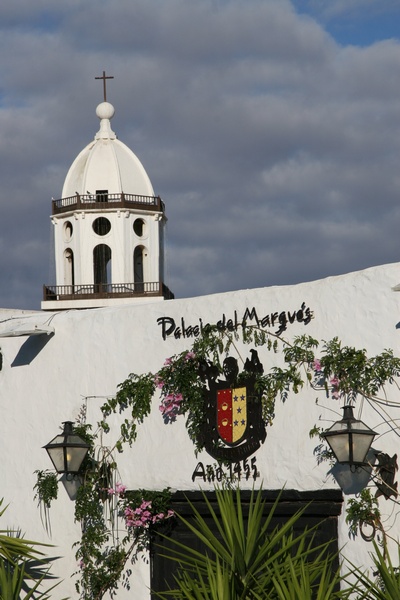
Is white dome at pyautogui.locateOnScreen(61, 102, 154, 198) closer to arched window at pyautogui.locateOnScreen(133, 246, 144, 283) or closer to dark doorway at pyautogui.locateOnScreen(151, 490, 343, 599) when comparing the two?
arched window at pyautogui.locateOnScreen(133, 246, 144, 283)

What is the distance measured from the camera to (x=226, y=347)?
484 inches

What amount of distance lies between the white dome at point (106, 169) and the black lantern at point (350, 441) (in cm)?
2187

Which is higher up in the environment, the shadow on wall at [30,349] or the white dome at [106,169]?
the white dome at [106,169]

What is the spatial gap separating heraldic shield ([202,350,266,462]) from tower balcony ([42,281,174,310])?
18553 mm

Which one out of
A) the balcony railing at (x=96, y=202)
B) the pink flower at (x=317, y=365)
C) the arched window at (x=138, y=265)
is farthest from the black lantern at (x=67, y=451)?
the arched window at (x=138, y=265)

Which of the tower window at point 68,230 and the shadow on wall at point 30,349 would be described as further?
the tower window at point 68,230

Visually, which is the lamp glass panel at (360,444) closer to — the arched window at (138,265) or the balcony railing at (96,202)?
the balcony railing at (96,202)

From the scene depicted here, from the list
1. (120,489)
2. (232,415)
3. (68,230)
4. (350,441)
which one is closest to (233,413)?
(232,415)

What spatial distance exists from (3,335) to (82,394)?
44.1 inches

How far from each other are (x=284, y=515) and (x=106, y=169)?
69.7 feet

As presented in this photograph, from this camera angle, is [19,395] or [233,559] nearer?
[233,559]

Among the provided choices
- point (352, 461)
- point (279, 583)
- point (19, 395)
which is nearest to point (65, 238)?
point (19, 395)

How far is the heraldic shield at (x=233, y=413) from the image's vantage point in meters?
12.0

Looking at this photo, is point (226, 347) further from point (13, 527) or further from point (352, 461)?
point (13, 527)
